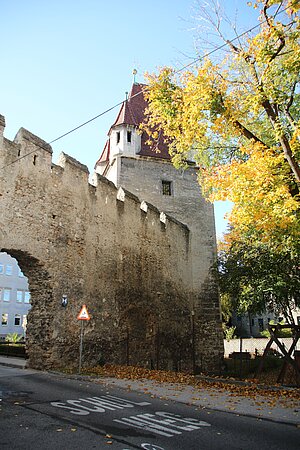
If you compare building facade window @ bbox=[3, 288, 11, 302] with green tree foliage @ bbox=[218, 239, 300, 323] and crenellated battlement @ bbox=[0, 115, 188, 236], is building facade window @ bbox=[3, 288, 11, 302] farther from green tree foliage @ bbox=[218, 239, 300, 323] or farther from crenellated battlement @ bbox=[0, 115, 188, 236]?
crenellated battlement @ bbox=[0, 115, 188, 236]

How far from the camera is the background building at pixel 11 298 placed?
36094 millimetres

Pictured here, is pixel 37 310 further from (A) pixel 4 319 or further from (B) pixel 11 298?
(B) pixel 11 298

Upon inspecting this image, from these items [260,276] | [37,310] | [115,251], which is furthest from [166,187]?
[37,310]

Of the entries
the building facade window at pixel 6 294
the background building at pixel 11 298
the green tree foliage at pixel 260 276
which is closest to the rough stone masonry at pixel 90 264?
the green tree foliage at pixel 260 276

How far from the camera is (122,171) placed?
20297 mm

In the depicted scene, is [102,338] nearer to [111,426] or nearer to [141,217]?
[141,217]

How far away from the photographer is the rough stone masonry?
35.0 ft

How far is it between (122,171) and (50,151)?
8.66 metres

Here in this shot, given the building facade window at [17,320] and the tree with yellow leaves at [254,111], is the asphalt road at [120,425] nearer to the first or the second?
the tree with yellow leaves at [254,111]

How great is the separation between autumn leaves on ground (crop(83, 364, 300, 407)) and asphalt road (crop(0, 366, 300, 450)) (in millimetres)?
1910

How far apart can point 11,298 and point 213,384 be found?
32569mm

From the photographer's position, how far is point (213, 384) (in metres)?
9.40

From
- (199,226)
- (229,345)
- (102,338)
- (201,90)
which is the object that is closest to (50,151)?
(201,90)

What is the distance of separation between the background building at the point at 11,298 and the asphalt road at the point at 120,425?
3180 centimetres
